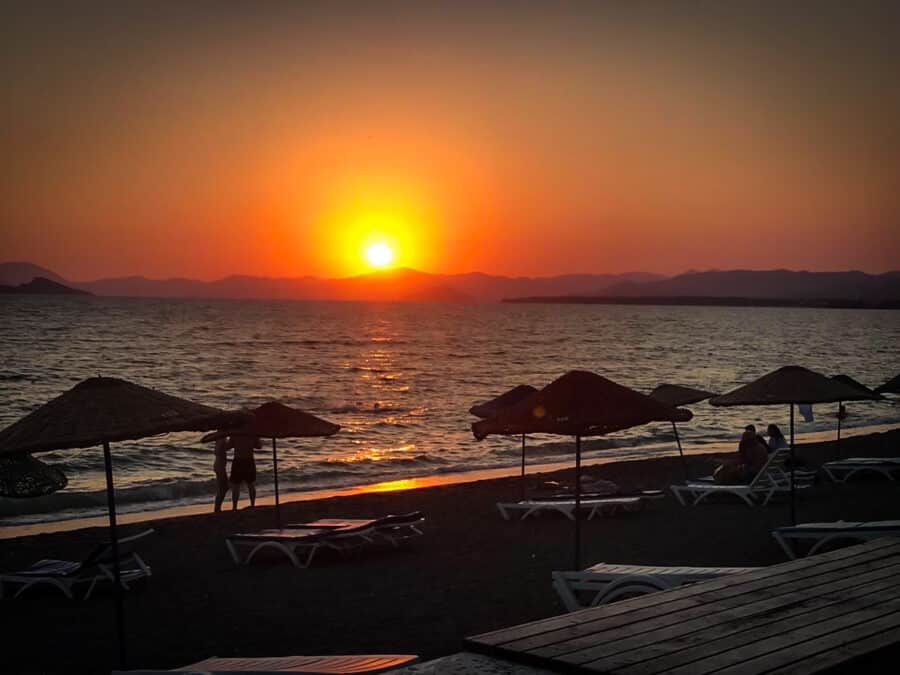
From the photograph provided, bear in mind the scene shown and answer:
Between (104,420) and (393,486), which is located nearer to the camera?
(104,420)

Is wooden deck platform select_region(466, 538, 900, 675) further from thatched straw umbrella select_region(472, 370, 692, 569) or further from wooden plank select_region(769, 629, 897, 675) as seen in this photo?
thatched straw umbrella select_region(472, 370, 692, 569)

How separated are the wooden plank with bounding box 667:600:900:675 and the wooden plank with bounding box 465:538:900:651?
0.69 meters

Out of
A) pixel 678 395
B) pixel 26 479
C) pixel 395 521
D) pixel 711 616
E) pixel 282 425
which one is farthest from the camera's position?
pixel 678 395

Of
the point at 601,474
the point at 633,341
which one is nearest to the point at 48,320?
the point at 633,341

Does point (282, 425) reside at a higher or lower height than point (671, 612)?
lower

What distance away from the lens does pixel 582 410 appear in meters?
8.99

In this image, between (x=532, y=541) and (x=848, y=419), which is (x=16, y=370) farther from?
(x=532, y=541)

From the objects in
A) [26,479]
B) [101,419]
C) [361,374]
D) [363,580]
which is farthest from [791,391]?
[361,374]

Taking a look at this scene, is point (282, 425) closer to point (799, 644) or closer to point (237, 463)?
point (237, 463)

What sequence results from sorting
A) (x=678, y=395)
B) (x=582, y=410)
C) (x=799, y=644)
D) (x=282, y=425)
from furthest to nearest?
(x=678, y=395), (x=282, y=425), (x=582, y=410), (x=799, y=644)

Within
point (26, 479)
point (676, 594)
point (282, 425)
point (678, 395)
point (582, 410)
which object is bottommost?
point (26, 479)

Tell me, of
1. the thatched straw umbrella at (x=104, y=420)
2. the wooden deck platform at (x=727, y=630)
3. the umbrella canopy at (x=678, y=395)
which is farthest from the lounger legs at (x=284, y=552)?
the wooden deck platform at (x=727, y=630)

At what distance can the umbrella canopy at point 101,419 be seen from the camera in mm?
7116

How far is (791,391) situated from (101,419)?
26.4 feet
